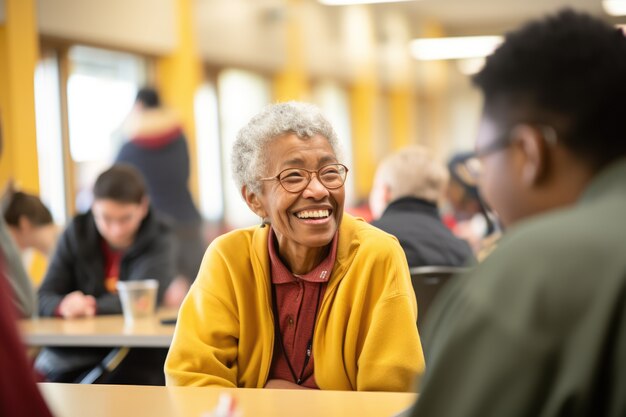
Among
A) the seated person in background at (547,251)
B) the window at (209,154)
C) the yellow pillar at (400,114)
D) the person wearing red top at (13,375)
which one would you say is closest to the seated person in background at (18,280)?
the person wearing red top at (13,375)

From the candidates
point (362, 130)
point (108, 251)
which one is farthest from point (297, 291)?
point (362, 130)

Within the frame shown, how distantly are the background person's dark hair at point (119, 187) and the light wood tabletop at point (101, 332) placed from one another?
0.50m

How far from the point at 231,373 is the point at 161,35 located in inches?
255

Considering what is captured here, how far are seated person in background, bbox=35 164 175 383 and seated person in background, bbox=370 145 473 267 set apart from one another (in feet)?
3.22

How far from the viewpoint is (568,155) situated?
1.03 m

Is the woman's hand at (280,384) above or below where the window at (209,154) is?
below

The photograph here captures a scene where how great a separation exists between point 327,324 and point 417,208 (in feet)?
4.02

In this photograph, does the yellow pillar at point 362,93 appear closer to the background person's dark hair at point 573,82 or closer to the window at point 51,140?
the window at point 51,140

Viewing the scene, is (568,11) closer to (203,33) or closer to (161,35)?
(161,35)

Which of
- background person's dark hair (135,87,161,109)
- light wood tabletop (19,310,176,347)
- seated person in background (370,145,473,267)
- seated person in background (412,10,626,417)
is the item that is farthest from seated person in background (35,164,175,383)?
seated person in background (412,10,626,417)

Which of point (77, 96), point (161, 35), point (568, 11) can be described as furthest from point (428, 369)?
point (161, 35)

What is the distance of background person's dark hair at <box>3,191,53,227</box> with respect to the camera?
4.03 meters

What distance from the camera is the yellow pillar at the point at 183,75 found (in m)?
8.39

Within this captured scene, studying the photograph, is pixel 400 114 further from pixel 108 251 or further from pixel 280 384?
pixel 280 384
